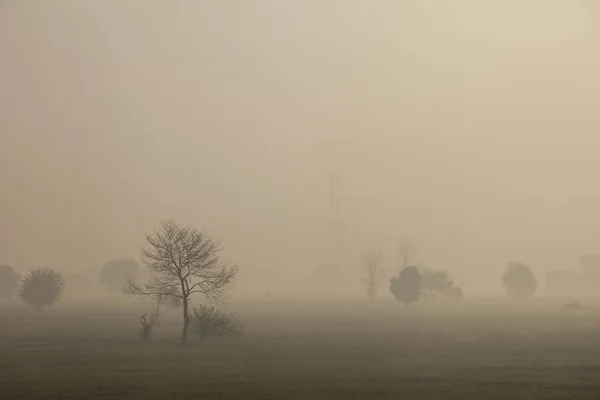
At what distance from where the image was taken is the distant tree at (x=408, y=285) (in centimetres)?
11744

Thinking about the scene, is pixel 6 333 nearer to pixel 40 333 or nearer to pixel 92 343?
pixel 40 333

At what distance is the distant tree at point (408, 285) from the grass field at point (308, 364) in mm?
44921

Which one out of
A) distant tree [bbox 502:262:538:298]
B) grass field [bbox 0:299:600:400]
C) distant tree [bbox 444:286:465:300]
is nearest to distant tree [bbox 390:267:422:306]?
distant tree [bbox 444:286:465:300]

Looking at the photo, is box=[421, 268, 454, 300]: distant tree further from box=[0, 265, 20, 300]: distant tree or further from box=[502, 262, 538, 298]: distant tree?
box=[0, 265, 20, 300]: distant tree

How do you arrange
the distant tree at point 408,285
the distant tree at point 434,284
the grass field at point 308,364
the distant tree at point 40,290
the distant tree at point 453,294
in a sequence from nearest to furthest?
the grass field at point 308,364
the distant tree at point 40,290
the distant tree at point 408,285
the distant tree at point 434,284
the distant tree at point 453,294

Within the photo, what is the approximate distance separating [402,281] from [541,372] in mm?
78663

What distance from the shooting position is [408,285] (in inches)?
4648

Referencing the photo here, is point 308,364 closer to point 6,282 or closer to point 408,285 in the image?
point 408,285

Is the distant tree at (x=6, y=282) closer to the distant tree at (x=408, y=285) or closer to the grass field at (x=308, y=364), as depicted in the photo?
the grass field at (x=308, y=364)

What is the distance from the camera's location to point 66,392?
34.2 m

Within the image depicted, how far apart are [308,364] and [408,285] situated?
76.8 meters

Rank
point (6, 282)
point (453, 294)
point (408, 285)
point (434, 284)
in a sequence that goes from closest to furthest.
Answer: point (408, 285) → point (434, 284) → point (453, 294) → point (6, 282)

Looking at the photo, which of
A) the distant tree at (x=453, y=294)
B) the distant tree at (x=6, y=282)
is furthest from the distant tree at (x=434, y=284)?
the distant tree at (x=6, y=282)

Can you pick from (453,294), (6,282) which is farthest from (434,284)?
(6,282)
